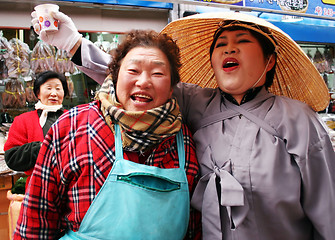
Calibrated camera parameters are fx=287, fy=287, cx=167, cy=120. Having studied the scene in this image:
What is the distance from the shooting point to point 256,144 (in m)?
1.38

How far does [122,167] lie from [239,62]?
0.81 metres

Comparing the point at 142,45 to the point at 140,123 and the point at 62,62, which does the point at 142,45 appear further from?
the point at 62,62

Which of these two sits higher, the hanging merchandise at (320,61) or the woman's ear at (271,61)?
the hanging merchandise at (320,61)

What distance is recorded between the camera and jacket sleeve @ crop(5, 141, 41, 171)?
2.53 meters

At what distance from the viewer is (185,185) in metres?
1.37

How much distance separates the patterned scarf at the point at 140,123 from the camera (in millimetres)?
1324

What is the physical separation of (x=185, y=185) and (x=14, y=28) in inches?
115

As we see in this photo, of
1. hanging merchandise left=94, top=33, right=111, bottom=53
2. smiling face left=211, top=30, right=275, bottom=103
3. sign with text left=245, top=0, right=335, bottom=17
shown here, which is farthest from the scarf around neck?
sign with text left=245, top=0, right=335, bottom=17

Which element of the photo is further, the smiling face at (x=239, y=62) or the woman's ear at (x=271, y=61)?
the woman's ear at (x=271, y=61)

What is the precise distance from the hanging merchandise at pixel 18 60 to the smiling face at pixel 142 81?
2427 mm

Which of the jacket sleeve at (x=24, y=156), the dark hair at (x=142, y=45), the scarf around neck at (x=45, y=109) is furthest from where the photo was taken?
the scarf around neck at (x=45, y=109)

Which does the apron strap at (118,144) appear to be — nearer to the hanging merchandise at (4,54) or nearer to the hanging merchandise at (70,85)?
the hanging merchandise at (70,85)

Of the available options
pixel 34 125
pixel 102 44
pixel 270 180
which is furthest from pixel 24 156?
pixel 270 180

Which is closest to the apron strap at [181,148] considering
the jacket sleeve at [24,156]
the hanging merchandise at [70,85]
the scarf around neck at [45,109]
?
the jacket sleeve at [24,156]
